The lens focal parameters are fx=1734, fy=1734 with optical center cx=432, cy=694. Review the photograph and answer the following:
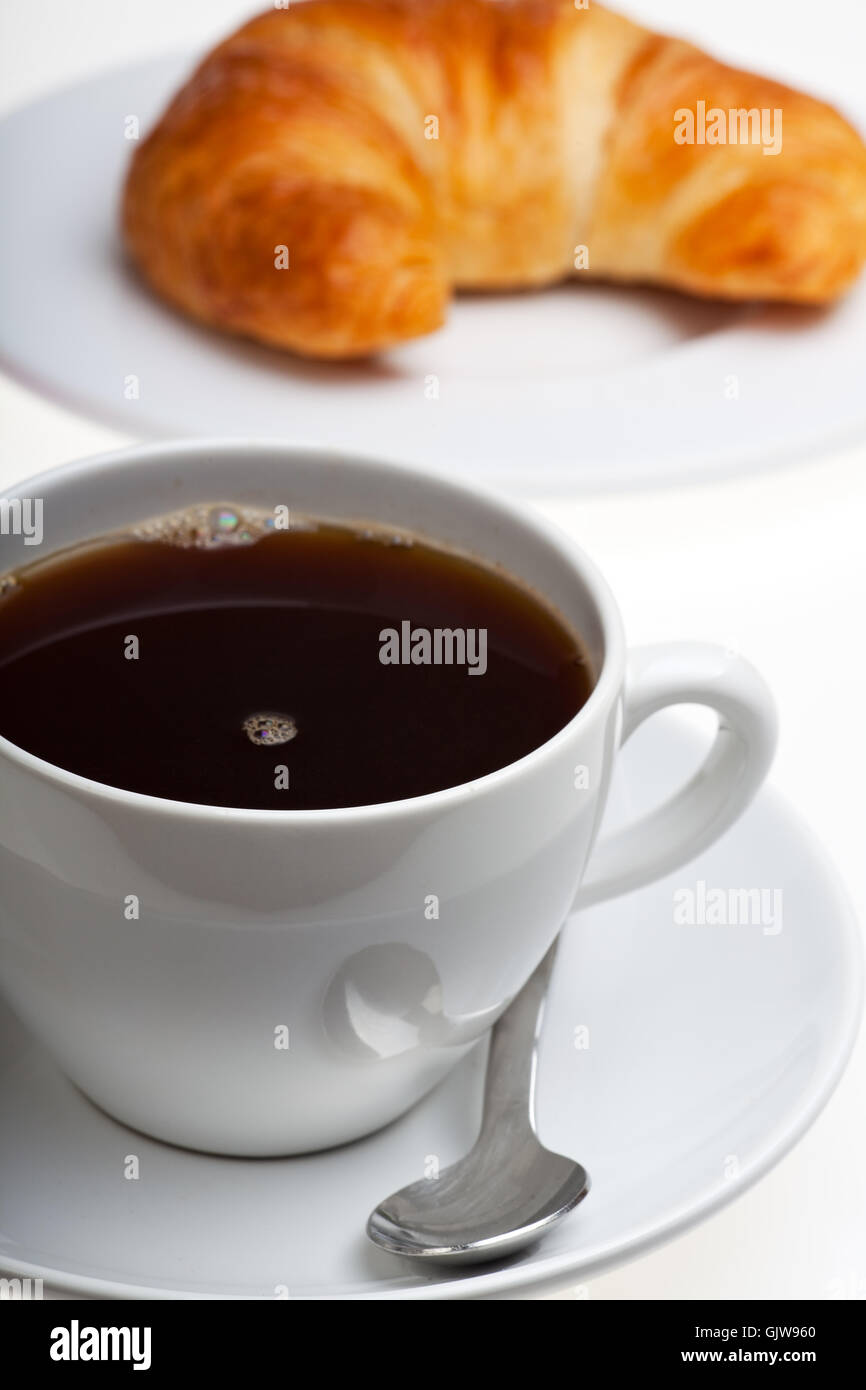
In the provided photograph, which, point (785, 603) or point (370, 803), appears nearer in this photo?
point (370, 803)

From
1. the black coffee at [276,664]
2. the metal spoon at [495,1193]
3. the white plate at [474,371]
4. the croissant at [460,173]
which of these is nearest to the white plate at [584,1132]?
the metal spoon at [495,1193]

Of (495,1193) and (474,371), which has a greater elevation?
(474,371)

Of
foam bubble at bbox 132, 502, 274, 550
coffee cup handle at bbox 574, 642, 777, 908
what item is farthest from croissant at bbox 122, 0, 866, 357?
coffee cup handle at bbox 574, 642, 777, 908

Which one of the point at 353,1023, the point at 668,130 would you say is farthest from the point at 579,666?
the point at 668,130

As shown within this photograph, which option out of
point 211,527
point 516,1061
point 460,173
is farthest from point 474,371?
point 516,1061

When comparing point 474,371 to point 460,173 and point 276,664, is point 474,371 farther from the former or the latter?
point 276,664

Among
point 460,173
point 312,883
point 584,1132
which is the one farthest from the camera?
point 460,173
